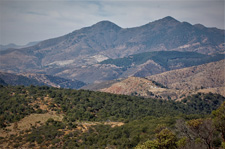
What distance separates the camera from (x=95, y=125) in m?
85.4

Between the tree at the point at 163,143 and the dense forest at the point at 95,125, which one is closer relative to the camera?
the tree at the point at 163,143

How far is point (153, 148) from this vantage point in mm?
40219

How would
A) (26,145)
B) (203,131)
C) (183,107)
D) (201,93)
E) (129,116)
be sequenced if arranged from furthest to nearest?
(201,93), (183,107), (129,116), (26,145), (203,131)

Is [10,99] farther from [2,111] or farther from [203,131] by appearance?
[203,131]

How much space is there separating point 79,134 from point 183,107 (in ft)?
319

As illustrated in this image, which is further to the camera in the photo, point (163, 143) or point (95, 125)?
point (95, 125)

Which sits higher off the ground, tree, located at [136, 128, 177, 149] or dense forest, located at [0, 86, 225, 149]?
tree, located at [136, 128, 177, 149]

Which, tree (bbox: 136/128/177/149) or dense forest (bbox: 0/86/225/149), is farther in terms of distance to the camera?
dense forest (bbox: 0/86/225/149)

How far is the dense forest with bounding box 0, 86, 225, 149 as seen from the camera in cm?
4636

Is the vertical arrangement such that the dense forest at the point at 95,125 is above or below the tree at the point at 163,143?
below

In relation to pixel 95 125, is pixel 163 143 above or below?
above

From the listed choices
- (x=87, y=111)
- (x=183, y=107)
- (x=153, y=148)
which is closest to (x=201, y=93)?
(x=183, y=107)

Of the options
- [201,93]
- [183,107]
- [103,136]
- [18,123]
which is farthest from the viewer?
[201,93]

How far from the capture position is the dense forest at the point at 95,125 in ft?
152
